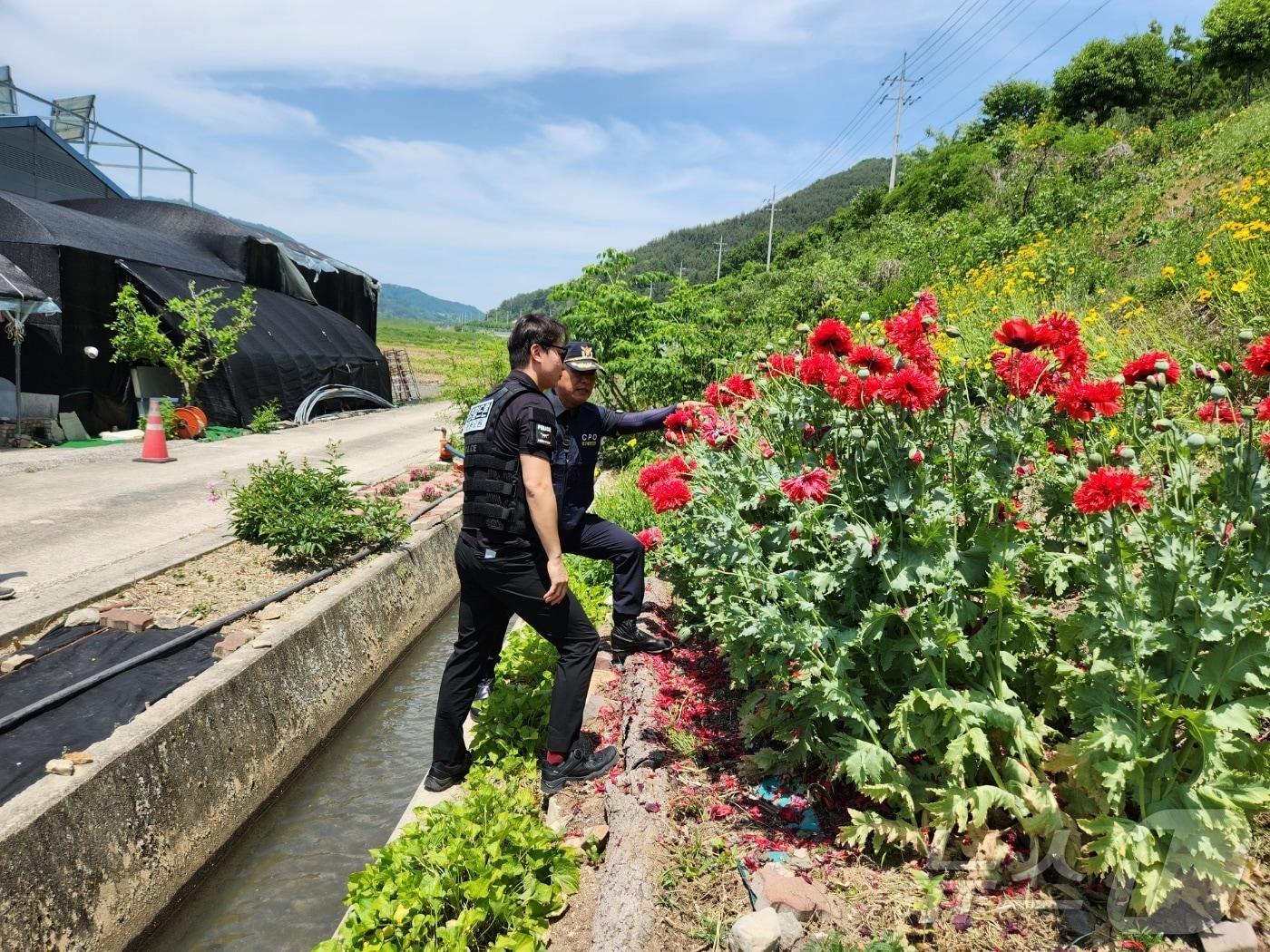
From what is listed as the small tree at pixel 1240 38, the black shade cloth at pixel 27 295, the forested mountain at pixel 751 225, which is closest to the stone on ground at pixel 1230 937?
the black shade cloth at pixel 27 295

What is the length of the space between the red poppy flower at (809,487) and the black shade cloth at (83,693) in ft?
10.5

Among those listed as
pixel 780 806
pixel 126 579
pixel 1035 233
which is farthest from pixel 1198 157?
pixel 126 579

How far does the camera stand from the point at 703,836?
2793 mm

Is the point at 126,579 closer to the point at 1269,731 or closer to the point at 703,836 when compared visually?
the point at 703,836

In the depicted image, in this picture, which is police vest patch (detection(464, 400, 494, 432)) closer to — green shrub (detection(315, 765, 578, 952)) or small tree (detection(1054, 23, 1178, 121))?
green shrub (detection(315, 765, 578, 952))

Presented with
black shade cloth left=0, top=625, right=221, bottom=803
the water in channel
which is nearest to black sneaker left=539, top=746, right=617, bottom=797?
the water in channel

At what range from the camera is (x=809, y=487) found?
2.57 m

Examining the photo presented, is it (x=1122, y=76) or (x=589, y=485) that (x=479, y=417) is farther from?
(x=1122, y=76)

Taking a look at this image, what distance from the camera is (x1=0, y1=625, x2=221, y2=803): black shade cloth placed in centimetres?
350

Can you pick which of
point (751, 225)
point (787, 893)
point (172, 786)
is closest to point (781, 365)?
point (787, 893)

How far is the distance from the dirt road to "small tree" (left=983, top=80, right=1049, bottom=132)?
37672 mm

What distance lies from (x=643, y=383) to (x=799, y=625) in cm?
724

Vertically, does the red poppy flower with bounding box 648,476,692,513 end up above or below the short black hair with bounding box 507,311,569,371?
below

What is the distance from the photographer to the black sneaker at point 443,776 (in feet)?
12.4
